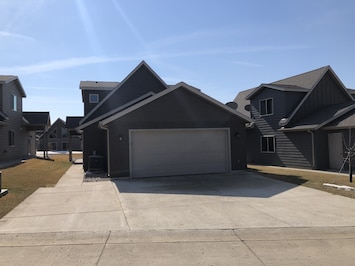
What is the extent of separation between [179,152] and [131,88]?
27.2 feet

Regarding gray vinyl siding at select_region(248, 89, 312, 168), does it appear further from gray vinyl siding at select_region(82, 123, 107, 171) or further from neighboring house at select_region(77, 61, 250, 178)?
gray vinyl siding at select_region(82, 123, 107, 171)

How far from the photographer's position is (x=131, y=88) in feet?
74.9

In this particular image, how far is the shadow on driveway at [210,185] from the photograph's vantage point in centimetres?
1145

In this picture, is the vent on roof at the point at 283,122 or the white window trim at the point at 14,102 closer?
the vent on roof at the point at 283,122

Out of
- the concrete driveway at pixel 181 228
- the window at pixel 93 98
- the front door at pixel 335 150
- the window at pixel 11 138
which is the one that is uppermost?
the window at pixel 93 98

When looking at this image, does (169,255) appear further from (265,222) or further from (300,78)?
(300,78)

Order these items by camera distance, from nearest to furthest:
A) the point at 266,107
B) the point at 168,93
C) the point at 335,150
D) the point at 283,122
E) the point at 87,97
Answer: the point at 168,93 → the point at 335,150 → the point at 283,122 → the point at 266,107 → the point at 87,97

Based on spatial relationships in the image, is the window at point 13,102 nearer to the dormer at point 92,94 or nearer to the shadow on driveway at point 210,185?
the dormer at point 92,94

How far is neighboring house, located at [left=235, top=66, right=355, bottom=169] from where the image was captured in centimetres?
1943


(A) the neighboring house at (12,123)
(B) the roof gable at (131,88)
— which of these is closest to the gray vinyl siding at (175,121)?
(B) the roof gable at (131,88)

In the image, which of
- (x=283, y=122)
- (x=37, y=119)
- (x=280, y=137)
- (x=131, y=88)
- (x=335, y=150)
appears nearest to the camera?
(x=335, y=150)

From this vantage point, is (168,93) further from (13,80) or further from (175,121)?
(13,80)

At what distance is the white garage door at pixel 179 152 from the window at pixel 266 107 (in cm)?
756

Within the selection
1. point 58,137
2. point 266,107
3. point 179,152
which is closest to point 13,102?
point 179,152
